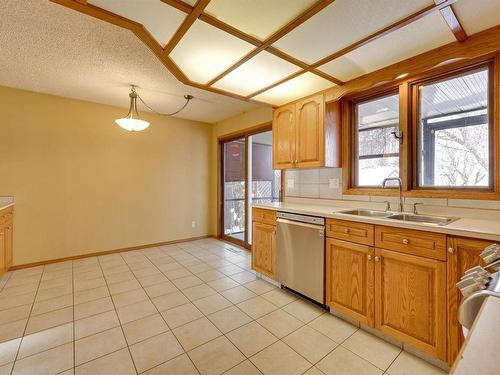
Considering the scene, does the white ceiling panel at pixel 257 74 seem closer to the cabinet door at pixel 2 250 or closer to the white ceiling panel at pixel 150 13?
the white ceiling panel at pixel 150 13

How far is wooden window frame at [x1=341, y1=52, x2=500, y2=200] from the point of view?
1771mm

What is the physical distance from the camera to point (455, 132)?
6.68 feet

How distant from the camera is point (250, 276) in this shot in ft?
10.0

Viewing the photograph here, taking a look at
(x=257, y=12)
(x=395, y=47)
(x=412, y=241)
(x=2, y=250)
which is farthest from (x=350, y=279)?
(x=2, y=250)

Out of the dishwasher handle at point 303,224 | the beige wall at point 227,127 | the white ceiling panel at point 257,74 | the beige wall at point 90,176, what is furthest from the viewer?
the beige wall at point 227,127

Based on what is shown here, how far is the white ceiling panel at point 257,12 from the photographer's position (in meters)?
1.41

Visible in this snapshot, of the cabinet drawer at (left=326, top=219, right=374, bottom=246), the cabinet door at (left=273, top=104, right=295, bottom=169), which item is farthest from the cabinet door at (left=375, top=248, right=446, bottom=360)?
the cabinet door at (left=273, top=104, right=295, bottom=169)

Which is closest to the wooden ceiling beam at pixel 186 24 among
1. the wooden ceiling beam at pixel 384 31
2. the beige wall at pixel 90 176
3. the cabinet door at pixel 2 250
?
the wooden ceiling beam at pixel 384 31

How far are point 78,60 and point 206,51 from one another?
153 centimetres

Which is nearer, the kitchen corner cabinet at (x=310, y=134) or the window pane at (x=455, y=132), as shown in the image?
the window pane at (x=455, y=132)

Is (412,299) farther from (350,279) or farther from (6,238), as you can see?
(6,238)

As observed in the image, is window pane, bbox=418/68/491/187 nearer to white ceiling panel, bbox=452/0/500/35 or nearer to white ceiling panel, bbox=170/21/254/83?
white ceiling panel, bbox=452/0/500/35

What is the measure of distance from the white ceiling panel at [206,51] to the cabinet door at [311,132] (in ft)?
3.37

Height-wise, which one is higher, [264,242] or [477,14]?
[477,14]
